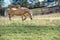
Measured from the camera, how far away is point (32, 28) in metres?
3.83

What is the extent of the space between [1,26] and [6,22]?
21 cm

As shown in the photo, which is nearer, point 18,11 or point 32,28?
point 32,28

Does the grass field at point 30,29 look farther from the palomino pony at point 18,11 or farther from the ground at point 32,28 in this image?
the palomino pony at point 18,11

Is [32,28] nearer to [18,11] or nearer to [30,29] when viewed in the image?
[30,29]

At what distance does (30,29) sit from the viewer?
12.3ft

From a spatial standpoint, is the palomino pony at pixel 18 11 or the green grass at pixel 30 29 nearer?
the green grass at pixel 30 29

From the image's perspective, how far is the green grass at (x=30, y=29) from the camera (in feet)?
11.0

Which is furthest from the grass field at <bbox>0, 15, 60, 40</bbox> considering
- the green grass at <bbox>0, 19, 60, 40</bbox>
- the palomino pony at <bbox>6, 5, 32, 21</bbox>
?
the palomino pony at <bbox>6, 5, 32, 21</bbox>

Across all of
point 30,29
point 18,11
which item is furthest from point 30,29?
point 18,11

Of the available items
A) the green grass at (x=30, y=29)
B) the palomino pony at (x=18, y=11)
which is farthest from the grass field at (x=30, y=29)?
the palomino pony at (x=18, y=11)

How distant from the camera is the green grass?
334 cm

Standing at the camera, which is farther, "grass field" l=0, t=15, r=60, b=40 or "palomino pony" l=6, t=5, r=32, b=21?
"palomino pony" l=6, t=5, r=32, b=21

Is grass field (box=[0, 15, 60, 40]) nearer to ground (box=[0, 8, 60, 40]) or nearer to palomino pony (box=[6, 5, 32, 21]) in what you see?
ground (box=[0, 8, 60, 40])

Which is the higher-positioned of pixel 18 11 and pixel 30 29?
pixel 18 11
